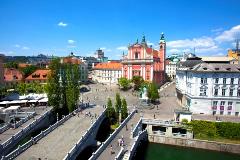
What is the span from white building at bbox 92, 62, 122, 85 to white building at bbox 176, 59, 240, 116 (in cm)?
7169

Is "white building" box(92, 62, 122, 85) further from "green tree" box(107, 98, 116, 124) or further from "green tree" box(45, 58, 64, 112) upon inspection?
"green tree" box(107, 98, 116, 124)

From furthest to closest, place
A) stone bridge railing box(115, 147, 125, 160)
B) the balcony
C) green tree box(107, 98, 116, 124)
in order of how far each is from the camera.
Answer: the balcony, green tree box(107, 98, 116, 124), stone bridge railing box(115, 147, 125, 160)

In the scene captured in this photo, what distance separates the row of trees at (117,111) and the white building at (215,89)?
17304 mm

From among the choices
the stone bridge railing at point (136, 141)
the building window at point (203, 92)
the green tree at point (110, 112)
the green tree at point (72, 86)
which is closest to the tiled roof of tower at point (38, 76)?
the green tree at point (72, 86)

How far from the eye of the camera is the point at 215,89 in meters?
56.4

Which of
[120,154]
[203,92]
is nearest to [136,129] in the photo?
[120,154]

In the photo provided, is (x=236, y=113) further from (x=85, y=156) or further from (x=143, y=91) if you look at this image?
(x=85, y=156)

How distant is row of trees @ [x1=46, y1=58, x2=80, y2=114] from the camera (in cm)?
5344

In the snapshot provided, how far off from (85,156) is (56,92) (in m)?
20.3

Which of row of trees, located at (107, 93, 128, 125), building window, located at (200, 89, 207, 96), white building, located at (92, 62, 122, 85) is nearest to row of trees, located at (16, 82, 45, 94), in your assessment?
row of trees, located at (107, 93, 128, 125)

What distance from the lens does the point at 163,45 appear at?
12081 cm

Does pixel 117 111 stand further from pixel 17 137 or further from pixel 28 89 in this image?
pixel 28 89

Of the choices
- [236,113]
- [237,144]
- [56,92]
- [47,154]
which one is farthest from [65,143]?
[236,113]

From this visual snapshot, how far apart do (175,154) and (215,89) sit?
21.2 meters
